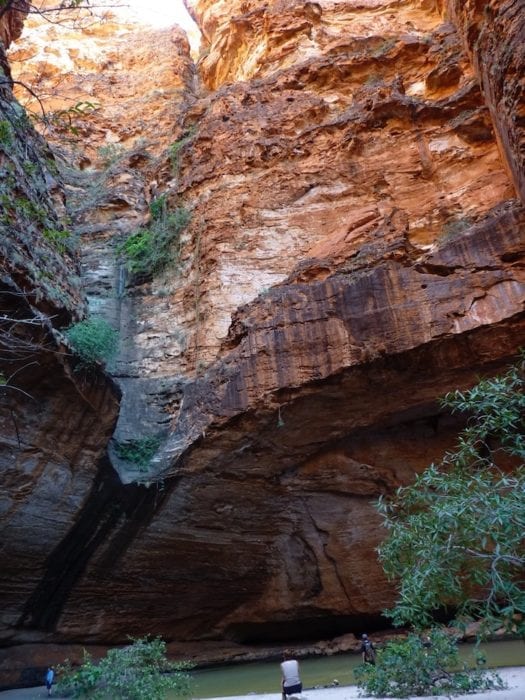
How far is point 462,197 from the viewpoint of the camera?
1148 centimetres

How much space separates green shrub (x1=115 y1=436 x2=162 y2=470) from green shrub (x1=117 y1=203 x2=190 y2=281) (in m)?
5.09

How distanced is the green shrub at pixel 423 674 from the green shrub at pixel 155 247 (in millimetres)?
10397

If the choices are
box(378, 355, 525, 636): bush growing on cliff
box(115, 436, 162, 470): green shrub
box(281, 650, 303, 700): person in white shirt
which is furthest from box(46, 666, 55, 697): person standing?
box(378, 355, 525, 636): bush growing on cliff

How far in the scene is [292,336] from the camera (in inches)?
363

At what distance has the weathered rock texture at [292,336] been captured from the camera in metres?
8.89

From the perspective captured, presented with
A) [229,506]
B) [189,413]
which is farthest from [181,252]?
[229,506]

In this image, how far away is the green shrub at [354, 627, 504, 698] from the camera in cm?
588

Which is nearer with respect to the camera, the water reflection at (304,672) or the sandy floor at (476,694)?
the sandy floor at (476,694)

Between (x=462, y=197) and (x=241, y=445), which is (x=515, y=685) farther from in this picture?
(x=462, y=197)

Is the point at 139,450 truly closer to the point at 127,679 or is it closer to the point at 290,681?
the point at 127,679

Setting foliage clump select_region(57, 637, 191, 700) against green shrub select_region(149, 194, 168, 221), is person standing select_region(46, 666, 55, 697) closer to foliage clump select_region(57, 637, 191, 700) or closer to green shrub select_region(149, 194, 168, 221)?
foliage clump select_region(57, 637, 191, 700)

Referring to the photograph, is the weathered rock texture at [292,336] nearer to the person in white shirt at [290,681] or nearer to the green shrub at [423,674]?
the person in white shirt at [290,681]

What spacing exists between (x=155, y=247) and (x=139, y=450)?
6024 mm

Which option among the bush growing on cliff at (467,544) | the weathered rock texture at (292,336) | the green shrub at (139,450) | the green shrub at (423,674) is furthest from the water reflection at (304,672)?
the bush growing on cliff at (467,544)
